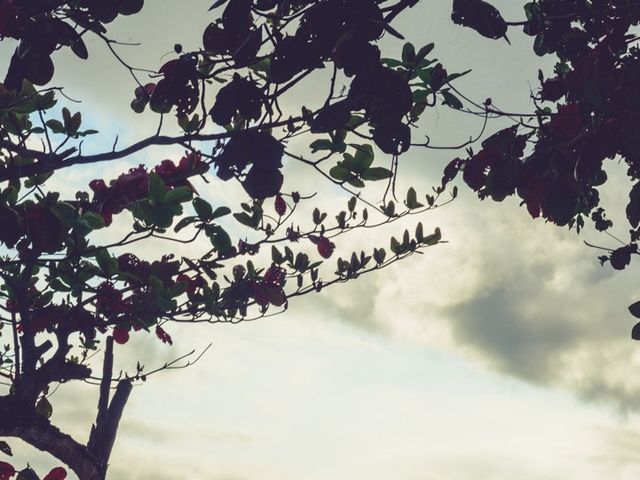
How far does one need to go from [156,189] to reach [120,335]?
5.83 feet

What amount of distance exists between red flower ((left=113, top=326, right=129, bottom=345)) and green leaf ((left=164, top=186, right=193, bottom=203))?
1.68 meters

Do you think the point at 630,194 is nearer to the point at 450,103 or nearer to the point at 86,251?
the point at 450,103

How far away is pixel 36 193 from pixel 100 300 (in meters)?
0.92

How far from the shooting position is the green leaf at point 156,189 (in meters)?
2.66

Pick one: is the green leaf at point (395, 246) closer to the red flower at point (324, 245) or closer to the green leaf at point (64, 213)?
the red flower at point (324, 245)

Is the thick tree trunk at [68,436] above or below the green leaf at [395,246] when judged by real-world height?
below

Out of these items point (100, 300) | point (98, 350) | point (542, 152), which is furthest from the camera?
point (98, 350)

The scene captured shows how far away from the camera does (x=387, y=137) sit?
169 cm

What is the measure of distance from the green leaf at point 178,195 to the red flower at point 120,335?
66.2 inches

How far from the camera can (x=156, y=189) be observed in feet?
8.82

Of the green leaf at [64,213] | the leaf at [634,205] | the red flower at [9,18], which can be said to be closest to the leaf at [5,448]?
the green leaf at [64,213]

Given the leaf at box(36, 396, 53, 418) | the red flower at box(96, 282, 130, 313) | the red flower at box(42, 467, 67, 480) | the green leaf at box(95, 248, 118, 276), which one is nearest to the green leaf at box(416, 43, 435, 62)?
the green leaf at box(95, 248, 118, 276)

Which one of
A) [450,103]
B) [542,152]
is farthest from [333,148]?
[542,152]

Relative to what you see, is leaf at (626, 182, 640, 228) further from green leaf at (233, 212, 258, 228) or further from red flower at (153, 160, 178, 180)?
green leaf at (233, 212, 258, 228)
